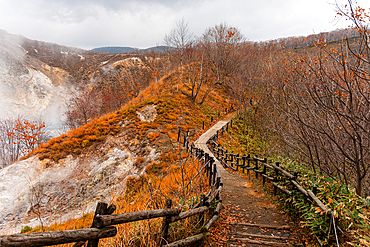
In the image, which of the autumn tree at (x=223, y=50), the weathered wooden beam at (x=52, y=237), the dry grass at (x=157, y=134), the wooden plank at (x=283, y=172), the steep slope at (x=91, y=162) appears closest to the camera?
the weathered wooden beam at (x=52, y=237)

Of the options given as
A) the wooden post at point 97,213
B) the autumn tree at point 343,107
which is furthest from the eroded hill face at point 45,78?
the wooden post at point 97,213

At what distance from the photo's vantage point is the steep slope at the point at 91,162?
13.1 metres

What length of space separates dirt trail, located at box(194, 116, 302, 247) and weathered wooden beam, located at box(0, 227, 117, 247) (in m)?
3.15

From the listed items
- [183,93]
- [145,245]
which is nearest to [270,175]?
[145,245]

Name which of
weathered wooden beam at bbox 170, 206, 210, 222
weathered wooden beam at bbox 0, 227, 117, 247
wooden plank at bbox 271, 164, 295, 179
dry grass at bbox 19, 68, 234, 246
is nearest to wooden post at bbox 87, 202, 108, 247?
weathered wooden beam at bbox 0, 227, 117, 247

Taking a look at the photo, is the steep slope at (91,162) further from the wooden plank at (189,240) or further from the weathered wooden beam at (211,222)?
the wooden plank at (189,240)

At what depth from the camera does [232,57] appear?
108 ft

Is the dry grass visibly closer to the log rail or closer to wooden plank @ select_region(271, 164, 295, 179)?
the log rail

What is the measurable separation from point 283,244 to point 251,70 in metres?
23.8

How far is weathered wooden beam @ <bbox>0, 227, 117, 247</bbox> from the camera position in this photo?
1545 mm

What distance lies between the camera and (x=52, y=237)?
1.83m

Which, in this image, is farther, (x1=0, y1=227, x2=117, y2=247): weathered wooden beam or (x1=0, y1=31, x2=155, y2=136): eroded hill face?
(x1=0, y1=31, x2=155, y2=136): eroded hill face

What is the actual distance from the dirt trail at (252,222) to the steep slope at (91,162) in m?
4.78

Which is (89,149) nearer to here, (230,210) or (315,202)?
(230,210)
